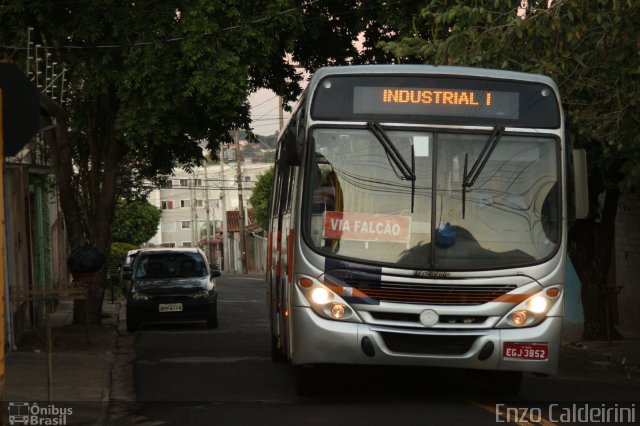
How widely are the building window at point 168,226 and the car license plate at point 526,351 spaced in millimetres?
122403

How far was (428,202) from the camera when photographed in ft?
34.6

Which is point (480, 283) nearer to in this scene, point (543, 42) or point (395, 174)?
point (395, 174)

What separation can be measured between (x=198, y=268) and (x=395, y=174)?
1449cm

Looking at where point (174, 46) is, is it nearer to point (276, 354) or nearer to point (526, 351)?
point (276, 354)

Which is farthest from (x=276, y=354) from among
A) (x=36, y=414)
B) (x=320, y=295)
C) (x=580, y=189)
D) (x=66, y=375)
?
(x=580, y=189)

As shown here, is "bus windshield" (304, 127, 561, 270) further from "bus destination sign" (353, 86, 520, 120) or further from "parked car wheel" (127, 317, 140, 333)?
"parked car wheel" (127, 317, 140, 333)

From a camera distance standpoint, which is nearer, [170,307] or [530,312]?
[530,312]

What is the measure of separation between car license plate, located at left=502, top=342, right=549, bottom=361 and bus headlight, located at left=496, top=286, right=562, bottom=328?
181 mm

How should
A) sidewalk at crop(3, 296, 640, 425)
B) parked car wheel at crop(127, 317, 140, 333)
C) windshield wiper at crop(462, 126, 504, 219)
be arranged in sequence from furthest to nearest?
1. parked car wheel at crop(127, 317, 140, 333)
2. sidewalk at crop(3, 296, 640, 425)
3. windshield wiper at crop(462, 126, 504, 219)

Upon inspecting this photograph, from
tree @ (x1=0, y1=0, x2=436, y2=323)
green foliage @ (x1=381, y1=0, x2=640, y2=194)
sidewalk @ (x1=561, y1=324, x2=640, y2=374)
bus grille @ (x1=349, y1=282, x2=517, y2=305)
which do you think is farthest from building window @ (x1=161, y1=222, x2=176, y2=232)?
bus grille @ (x1=349, y1=282, x2=517, y2=305)

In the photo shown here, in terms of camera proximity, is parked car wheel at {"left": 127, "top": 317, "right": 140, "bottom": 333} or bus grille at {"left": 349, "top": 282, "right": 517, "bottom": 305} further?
parked car wheel at {"left": 127, "top": 317, "right": 140, "bottom": 333}

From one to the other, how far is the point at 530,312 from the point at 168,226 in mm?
122688

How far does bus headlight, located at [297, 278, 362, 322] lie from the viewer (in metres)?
10.4

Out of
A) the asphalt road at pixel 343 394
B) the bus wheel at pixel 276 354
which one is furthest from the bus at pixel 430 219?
the bus wheel at pixel 276 354
